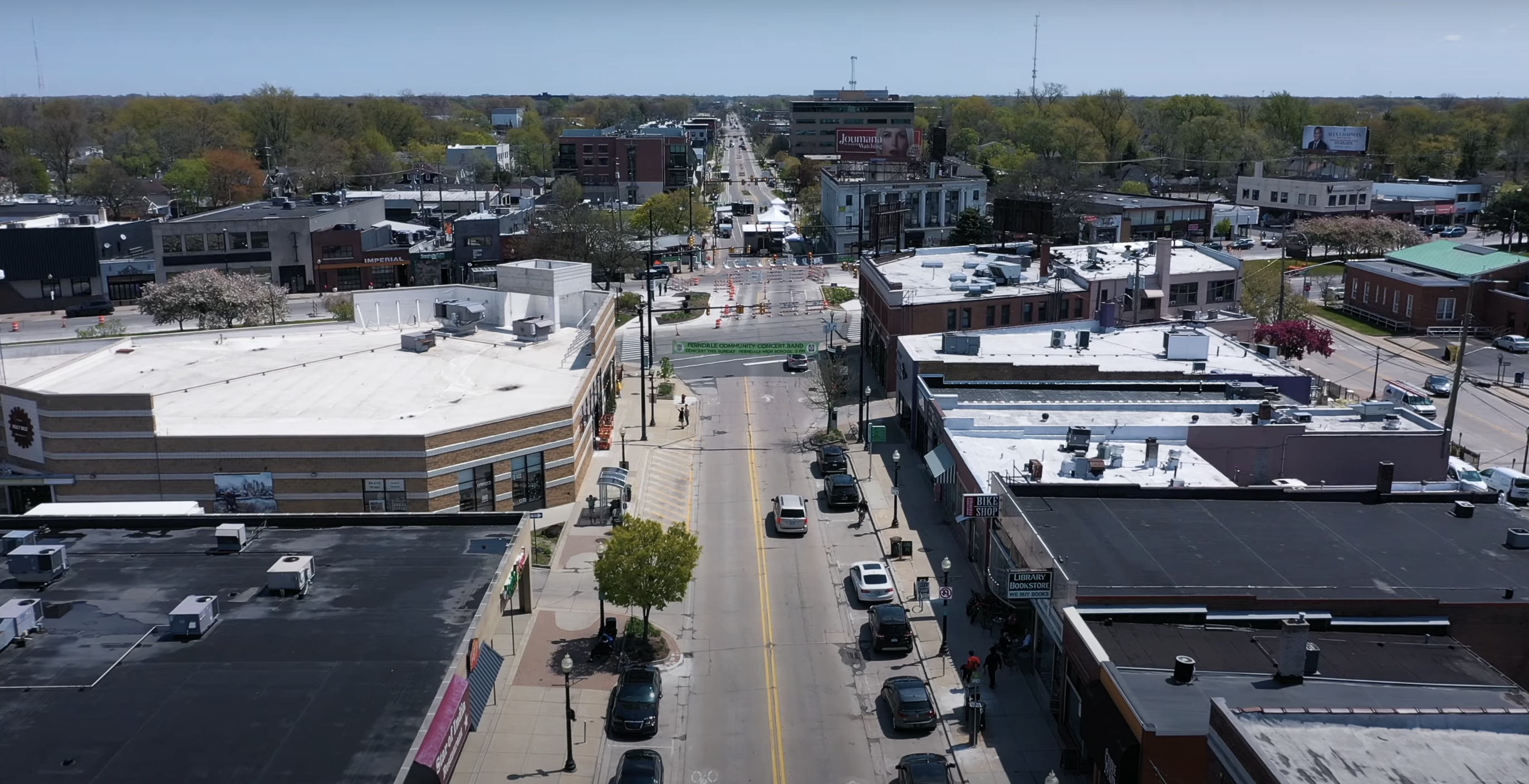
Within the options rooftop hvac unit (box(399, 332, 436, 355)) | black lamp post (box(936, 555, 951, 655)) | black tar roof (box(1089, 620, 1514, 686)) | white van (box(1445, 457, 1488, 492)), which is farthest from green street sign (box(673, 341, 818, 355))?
black tar roof (box(1089, 620, 1514, 686))

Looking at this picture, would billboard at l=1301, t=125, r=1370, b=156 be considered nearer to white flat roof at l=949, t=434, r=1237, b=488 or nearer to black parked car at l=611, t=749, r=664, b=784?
white flat roof at l=949, t=434, r=1237, b=488

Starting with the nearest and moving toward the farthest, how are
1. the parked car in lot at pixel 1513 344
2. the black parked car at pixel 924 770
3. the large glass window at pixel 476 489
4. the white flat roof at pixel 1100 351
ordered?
the black parked car at pixel 924 770, the large glass window at pixel 476 489, the white flat roof at pixel 1100 351, the parked car in lot at pixel 1513 344

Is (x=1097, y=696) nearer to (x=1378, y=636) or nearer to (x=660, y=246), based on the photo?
(x=1378, y=636)

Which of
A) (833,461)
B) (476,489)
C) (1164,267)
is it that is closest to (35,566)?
(476,489)

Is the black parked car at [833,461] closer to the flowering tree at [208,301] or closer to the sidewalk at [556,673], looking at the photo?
the sidewalk at [556,673]

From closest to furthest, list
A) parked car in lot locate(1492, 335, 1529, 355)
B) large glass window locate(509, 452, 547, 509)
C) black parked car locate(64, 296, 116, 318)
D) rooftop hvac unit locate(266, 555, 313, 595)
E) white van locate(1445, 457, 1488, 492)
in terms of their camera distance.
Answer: rooftop hvac unit locate(266, 555, 313, 595), white van locate(1445, 457, 1488, 492), large glass window locate(509, 452, 547, 509), parked car in lot locate(1492, 335, 1529, 355), black parked car locate(64, 296, 116, 318)

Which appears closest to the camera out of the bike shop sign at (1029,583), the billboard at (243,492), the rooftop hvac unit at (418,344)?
the bike shop sign at (1029,583)

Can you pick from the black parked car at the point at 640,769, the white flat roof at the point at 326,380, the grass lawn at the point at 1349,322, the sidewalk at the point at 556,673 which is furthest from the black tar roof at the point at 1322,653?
the grass lawn at the point at 1349,322
